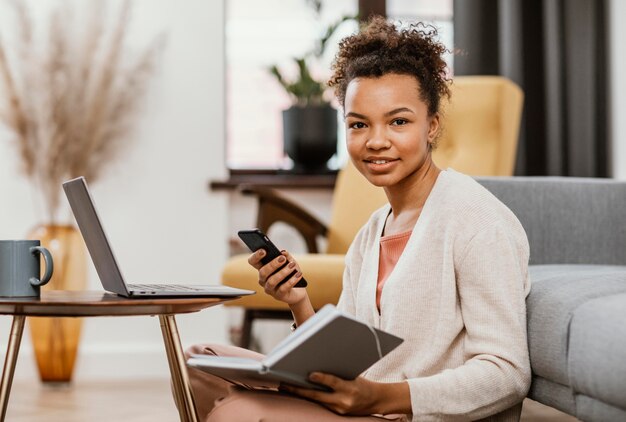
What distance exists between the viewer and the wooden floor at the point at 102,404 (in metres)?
2.67

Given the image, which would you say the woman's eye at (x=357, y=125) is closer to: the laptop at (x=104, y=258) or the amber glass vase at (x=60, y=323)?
the laptop at (x=104, y=258)

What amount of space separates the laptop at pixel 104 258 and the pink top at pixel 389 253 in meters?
0.19

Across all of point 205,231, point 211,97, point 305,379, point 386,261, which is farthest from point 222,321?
point 305,379

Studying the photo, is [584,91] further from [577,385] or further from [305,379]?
[305,379]

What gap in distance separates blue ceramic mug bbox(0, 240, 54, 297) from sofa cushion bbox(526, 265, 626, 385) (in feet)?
2.40

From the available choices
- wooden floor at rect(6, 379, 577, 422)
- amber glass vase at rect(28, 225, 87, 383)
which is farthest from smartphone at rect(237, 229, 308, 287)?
amber glass vase at rect(28, 225, 87, 383)

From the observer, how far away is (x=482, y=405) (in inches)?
49.2

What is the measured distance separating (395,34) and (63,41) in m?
2.24

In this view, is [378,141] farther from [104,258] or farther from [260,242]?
[104,258]

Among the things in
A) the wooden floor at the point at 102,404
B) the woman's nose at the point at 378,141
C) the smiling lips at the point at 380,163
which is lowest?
the wooden floor at the point at 102,404

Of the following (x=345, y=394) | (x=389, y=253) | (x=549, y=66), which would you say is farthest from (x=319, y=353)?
(x=549, y=66)

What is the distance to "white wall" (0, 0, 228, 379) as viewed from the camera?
140 inches

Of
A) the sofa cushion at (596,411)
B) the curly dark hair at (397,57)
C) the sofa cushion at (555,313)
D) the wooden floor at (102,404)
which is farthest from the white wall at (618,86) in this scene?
the sofa cushion at (596,411)

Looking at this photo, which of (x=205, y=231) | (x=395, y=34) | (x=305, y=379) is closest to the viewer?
(x=305, y=379)
